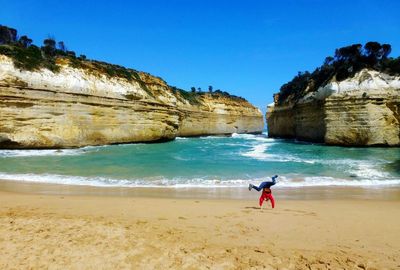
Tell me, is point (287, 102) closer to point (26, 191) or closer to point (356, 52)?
point (356, 52)

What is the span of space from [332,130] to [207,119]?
26.2 m

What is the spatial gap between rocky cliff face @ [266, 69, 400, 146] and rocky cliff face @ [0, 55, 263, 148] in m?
15.5

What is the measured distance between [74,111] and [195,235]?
19.9 metres

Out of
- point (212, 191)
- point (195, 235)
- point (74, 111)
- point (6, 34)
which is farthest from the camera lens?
point (6, 34)

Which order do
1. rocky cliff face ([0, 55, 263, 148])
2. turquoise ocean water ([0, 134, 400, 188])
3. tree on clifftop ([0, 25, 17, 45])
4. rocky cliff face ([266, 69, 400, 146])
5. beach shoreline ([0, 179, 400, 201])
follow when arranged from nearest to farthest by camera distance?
beach shoreline ([0, 179, 400, 201]), turquoise ocean water ([0, 134, 400, 188]), rocky cliff face ([0, 55, 263, 148]), rocky cliff face ([266, 69, 400, 146]), tree on clifftop ([0, 25, 17, 45])

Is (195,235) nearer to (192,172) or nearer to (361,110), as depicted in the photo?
(192,172)

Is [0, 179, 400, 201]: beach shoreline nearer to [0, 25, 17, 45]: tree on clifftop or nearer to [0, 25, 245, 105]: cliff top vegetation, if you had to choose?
[0, 25, 245, 105]: cliff top vegetation

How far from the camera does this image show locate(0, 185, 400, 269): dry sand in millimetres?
3902

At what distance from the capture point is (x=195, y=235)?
4953 mm

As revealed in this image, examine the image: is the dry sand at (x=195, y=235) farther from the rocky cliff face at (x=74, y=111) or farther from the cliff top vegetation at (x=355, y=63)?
the cliff top vegetation at (x=355, y=63)

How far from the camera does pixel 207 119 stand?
49.5 m

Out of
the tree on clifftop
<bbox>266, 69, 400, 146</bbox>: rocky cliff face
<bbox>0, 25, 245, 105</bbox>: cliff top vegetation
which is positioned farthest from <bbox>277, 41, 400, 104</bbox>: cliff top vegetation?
the tree on clifftop

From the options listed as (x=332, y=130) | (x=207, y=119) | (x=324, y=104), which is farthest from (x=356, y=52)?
(x=207, y=119)

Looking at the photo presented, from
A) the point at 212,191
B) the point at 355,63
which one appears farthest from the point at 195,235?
the point at 355,63
